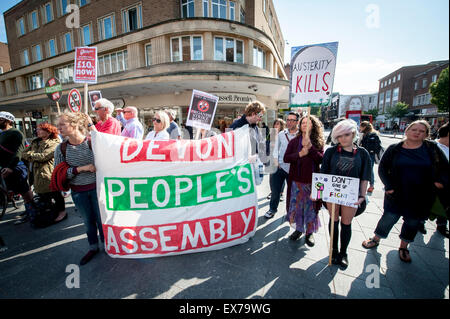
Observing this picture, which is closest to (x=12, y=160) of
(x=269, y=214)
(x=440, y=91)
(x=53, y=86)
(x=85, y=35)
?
(x=53, y=86)

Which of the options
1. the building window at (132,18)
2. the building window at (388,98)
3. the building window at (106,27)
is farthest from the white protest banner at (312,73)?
the building window at (388,98)

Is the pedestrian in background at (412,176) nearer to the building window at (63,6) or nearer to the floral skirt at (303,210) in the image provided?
the floral skirt at (303,210)

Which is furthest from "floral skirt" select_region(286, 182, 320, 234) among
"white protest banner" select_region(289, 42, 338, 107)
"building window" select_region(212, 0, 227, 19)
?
"building window" select_region(212, 0, 227, 19)

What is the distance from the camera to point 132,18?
13.9m

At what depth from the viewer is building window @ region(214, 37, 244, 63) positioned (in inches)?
483

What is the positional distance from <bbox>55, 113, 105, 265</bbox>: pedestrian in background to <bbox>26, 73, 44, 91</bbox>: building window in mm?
25558

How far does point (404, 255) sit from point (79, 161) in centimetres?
429

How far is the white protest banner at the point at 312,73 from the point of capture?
8.38 ft

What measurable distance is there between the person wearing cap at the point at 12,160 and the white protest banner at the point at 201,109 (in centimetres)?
322

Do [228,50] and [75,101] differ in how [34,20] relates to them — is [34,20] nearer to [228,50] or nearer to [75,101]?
[228,50]

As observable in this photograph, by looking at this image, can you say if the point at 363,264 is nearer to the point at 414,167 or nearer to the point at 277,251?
the point at 277,251

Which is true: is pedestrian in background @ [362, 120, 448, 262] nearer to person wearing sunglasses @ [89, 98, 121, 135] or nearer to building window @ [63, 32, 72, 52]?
person wearing sunglasses @ [89, 98, 121, 135]

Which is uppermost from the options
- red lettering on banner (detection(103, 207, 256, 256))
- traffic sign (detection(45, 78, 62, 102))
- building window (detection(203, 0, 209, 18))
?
building window (detection(203, 0, 209, 18))

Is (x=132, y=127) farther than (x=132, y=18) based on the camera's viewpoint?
No
